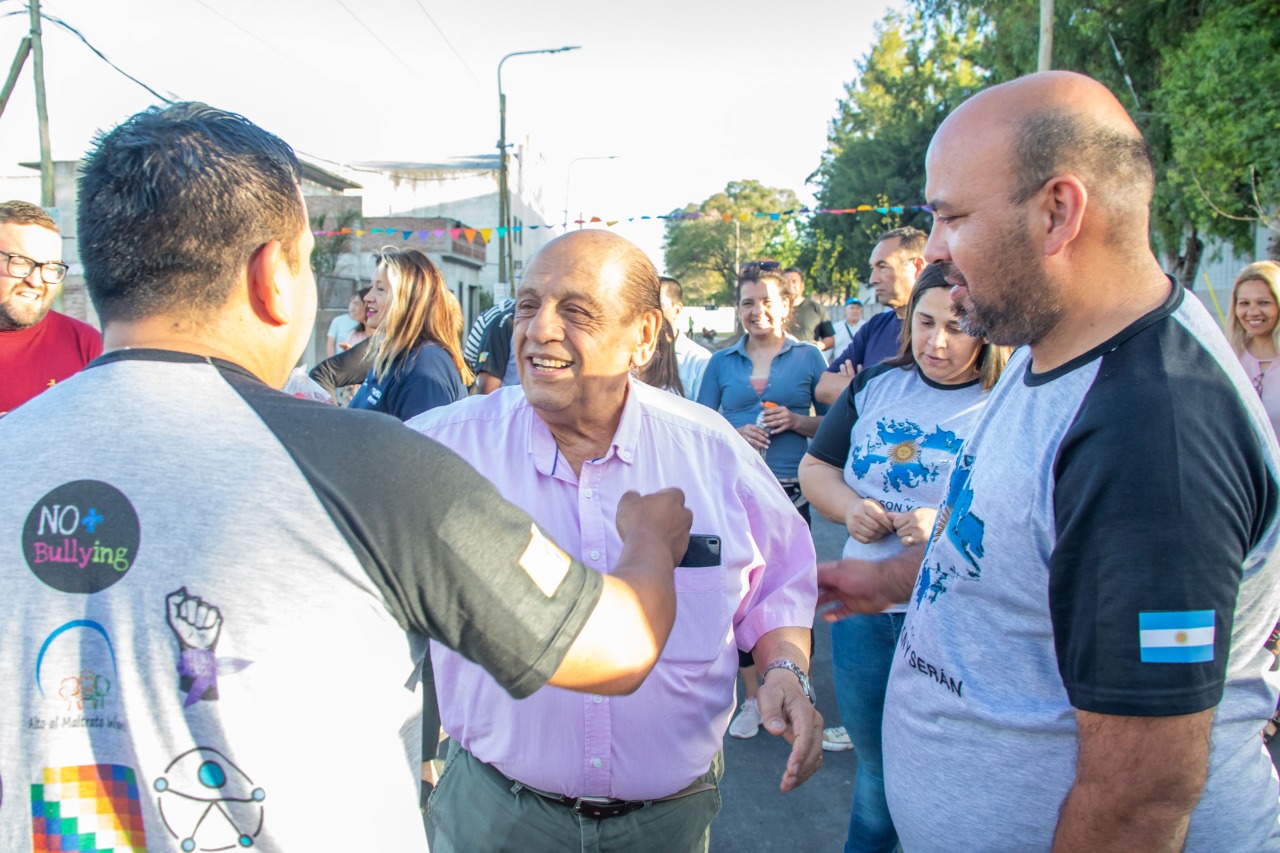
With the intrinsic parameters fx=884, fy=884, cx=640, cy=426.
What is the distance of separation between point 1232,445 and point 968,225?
1.84 feet

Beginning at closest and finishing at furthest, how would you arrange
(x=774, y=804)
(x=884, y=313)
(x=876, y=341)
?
(x=774, y=804)
(x=876, y=341)
(x=884, y=313)

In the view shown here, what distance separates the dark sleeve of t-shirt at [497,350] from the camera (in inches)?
210

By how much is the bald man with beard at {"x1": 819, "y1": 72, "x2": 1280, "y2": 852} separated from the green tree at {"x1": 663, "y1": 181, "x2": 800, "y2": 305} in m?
70.5

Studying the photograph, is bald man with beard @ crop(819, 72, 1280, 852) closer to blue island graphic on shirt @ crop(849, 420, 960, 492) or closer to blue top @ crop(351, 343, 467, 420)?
blue island graphic on shirt @ crop(849, 420, 960, 492)

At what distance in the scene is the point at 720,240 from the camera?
80.4 m

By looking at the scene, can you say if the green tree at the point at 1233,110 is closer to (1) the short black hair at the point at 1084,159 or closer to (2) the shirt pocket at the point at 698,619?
(1) the short black hair at the point at 1084,159

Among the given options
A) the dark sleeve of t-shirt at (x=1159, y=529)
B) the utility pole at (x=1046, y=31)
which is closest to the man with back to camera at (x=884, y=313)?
the dark sleeve of t-shirt at (x=1159, y=529)

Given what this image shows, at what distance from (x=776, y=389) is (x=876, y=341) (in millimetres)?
812

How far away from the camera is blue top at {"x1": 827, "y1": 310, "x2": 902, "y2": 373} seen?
4.55 m

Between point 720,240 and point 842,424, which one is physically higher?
point 720,240

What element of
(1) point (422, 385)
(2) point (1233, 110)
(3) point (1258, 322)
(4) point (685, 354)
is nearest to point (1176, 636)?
(1) point (422, 385)

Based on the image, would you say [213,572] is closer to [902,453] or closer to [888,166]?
[902,453]

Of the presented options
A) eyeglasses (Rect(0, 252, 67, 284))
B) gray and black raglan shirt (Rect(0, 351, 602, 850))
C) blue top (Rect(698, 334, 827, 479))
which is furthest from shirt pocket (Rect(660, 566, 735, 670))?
blue top (Rect(698, 334, 827, 479))

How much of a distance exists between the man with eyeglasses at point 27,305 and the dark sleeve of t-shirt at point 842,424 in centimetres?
297
